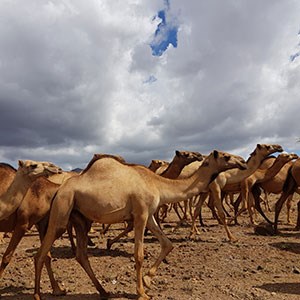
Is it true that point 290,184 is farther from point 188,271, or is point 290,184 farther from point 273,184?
point 188,271

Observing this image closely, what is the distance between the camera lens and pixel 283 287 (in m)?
7.39

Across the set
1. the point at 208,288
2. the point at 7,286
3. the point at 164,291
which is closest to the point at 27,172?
the point at 7,286

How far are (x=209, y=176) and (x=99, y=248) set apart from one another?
14.1ft

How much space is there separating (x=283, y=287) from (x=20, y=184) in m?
4.89

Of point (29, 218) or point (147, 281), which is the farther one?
point (29, 218)

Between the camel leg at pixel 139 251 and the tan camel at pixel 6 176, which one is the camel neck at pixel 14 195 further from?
the camel leg at pixel 139 251

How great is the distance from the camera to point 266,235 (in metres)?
13.0

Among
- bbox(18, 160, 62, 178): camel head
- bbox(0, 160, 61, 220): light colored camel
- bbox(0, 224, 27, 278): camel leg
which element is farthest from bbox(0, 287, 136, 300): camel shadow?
bbox(18, 160, 62, 178): camel head

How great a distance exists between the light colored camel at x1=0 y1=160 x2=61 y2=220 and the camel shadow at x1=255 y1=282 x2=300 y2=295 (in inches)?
168

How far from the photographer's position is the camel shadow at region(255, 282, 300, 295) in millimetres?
7136

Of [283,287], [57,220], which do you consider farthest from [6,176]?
[283,287]

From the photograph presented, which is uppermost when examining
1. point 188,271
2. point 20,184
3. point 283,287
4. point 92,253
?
point 20,184

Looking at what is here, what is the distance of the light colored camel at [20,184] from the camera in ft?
22.7

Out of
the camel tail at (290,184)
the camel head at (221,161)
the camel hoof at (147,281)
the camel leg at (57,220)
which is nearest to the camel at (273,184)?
the camel tail at (290,184)
